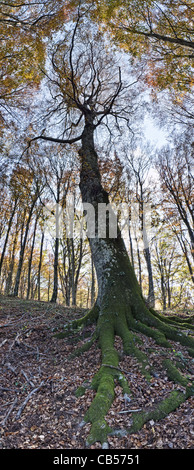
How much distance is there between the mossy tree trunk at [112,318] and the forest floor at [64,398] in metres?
0.14

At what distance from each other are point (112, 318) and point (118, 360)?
1.05 meters

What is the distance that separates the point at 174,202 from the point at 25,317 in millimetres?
12416

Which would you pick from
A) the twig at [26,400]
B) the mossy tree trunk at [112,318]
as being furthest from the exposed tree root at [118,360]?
the twig at [26,400]

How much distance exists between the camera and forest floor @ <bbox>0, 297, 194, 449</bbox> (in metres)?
2.63

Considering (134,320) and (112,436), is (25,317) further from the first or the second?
(112,436)

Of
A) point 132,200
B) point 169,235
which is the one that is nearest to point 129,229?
point 132,200

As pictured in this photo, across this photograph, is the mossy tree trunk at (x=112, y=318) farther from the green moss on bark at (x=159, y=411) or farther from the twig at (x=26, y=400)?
the twig at (x=26, y=400)

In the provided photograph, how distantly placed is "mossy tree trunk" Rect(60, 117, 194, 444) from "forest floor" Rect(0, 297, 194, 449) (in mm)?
139

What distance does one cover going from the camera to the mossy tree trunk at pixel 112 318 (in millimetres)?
3251

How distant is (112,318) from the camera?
4.98 metres

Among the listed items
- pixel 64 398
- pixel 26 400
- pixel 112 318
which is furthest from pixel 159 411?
pixel 112 318

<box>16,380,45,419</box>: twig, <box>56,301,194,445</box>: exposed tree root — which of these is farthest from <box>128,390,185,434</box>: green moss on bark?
<box>16,380,45,419</box>: twig

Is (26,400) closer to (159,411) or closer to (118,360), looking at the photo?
(118,360)

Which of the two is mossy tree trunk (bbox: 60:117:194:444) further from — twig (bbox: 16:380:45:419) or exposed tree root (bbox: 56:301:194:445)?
twig (bbox: 16:380:45:419)
